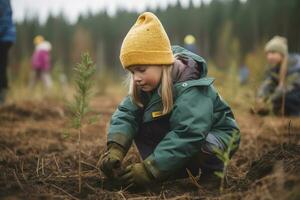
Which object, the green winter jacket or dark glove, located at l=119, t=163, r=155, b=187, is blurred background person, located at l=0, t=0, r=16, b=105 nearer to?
the green winter jacket

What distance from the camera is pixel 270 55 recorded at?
7.00 m

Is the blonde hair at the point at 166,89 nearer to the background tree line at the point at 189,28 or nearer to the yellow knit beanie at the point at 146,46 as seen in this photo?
the yellow knit beanie at the point at 146,46

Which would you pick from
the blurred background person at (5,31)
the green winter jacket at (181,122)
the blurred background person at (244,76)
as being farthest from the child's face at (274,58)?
the blurred background person at (244,76)

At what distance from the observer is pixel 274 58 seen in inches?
275

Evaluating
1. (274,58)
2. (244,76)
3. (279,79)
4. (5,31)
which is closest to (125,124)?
(5,31)

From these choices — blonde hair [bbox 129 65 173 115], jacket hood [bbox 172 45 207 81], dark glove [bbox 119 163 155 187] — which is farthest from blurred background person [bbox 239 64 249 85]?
dark glove [bbox 119 163 155 187]

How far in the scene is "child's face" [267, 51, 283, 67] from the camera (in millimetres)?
6984

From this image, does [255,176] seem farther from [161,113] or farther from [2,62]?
[2,62]

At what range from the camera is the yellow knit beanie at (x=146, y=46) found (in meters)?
2.70

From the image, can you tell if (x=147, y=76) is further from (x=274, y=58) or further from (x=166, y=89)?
(x=274, y=58)

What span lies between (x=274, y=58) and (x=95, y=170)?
15.9 ft

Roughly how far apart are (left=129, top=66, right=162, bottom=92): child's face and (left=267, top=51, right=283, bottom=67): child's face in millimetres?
4673

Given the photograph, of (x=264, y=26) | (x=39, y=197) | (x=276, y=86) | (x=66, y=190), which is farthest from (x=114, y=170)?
(x=264, y=26)

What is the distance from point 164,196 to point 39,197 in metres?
0.70
